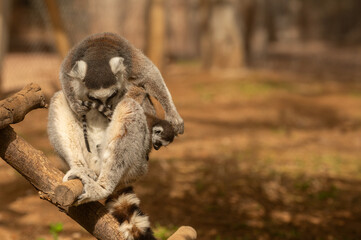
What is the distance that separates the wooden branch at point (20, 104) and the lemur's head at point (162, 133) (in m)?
0.88

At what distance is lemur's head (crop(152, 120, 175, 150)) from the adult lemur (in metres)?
0.07

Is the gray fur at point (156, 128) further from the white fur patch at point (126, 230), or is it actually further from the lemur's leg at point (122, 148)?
the white fur patch at point (126, 230)

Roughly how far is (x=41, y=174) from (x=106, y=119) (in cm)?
79

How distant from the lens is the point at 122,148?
3.35 metres

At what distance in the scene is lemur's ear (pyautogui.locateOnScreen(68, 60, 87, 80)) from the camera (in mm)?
3467

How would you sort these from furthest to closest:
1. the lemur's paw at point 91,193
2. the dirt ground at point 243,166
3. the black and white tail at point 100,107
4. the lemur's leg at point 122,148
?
1. the dirt ground at point 243,166
2. the black and white tail at point 100,107
3. the lemur's leg at point 122,148
4. the lemur's paw at point 91,193

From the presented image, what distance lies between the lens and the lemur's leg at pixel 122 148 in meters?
3.31

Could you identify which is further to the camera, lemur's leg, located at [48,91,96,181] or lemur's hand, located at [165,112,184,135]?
lemur's hand, located at [165,112,184,135]

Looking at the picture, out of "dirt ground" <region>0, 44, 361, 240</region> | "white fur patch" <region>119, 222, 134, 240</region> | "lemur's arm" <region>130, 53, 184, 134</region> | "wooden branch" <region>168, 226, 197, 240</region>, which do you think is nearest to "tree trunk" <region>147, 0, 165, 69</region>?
"dirt ground" <region>0, 44, 361, 240</region>

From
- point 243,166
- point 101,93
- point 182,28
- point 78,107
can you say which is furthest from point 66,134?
point 182,28

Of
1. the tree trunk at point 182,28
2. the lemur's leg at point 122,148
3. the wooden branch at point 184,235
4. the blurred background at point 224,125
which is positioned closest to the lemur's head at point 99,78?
the lemur's leg at point 122,148

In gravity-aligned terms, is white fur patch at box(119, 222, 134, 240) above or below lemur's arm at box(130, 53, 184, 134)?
below

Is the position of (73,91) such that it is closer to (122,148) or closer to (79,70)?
(79,70)

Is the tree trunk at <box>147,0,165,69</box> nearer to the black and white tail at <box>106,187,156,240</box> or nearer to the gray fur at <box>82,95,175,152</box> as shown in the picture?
the gray fur at <box>82,95,175,152</box>
